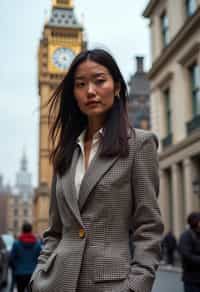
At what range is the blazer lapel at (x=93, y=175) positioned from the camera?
1936 mm

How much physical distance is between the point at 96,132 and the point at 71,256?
623mm

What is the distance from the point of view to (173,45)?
21.0 metres

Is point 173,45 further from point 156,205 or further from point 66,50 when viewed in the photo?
point 66,50

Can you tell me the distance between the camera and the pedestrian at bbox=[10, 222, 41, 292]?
8.34m

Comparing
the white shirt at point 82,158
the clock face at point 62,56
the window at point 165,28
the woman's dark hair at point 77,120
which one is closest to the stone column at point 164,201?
the window at point 165,28

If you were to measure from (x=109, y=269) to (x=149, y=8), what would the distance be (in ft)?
81.1

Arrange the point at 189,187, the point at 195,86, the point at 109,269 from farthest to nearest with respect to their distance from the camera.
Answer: the point at 195,86 → the point at 189,187 → the point at 109,269

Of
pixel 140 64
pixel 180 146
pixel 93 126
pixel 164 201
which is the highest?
pixel 140 64

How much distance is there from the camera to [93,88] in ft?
6.83

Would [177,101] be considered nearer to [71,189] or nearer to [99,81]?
[99,81]

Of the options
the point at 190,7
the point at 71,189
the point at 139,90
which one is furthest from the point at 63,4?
the point at 71,189

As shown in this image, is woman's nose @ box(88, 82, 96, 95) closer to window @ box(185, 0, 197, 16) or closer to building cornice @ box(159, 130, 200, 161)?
building cornice @ box(159, 130, 200, 161)

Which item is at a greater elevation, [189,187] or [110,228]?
[110,228]

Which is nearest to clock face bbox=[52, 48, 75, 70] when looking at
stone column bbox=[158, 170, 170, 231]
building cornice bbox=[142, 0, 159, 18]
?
building cornice bbox=[142, 0, 159, 18]
